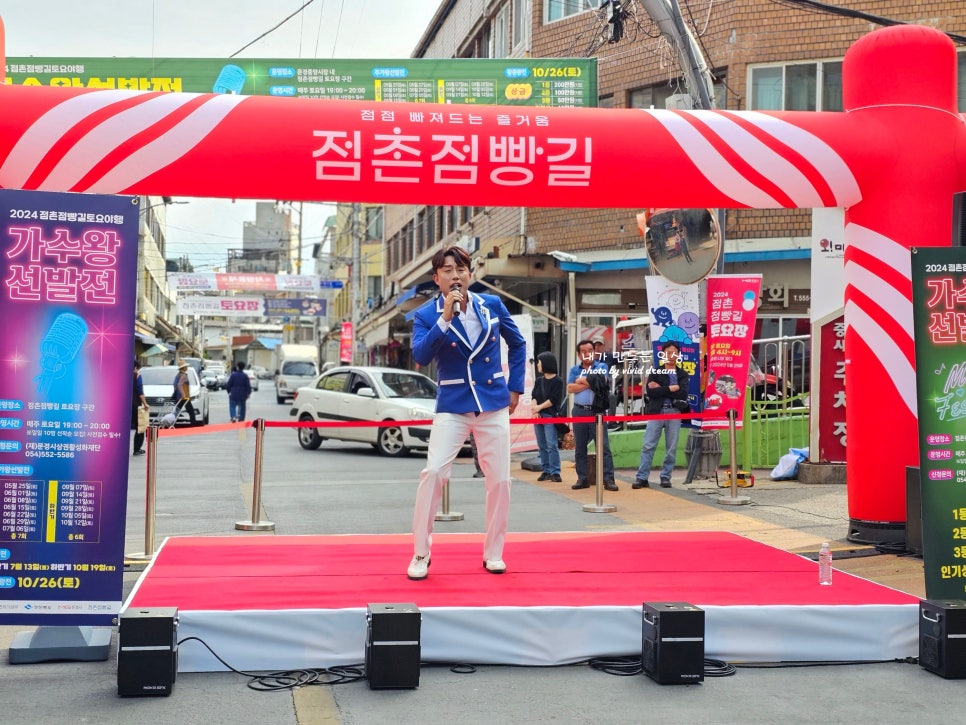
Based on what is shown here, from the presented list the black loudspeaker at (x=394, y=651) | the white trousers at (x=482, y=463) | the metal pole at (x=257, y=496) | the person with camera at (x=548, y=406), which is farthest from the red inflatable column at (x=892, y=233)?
the person with camera at (x=548, y=406)

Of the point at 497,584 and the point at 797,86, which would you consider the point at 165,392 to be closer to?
the point at 797,86

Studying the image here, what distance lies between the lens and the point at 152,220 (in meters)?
68.2

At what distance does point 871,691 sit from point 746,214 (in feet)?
53.8

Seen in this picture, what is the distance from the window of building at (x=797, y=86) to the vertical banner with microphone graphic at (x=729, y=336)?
8.30 m

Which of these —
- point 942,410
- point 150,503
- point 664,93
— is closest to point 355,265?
point 664,93

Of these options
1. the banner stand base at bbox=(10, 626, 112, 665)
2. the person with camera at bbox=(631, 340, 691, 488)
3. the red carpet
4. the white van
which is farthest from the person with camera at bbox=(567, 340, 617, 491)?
the white van

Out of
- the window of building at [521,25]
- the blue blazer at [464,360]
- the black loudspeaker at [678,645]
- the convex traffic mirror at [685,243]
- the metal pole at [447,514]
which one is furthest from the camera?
the window of building at [521,25]

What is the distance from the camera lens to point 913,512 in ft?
25.3

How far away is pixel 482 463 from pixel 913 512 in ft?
10.8

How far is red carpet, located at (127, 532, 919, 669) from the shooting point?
5.27m

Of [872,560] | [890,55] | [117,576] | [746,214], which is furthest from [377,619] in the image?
[746,214]

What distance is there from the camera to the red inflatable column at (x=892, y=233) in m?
7.84

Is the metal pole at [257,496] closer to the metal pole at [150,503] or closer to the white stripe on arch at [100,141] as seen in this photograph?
the metal pole at [150,503]

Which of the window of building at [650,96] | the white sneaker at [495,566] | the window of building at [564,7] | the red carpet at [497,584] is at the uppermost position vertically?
the window of building at [564,7]
